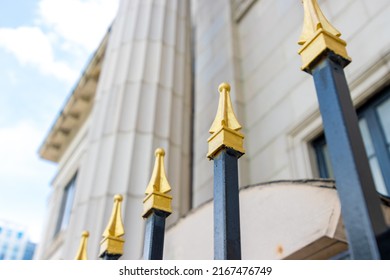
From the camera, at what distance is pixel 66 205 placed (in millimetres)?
13250

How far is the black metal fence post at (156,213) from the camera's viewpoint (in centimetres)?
209

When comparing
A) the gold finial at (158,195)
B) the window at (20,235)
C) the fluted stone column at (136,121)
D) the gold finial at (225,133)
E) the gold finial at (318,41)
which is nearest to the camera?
the gold finial at (318,41)

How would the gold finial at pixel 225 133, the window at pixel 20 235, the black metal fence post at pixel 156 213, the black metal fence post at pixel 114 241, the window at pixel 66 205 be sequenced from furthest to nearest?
the window at pixel 20 235 → the window at pixel 66 205 → the black metal fence post at pixel 114 241 → the black metal fence post at pixel 156 213 → the gold finial at pixel 225 133

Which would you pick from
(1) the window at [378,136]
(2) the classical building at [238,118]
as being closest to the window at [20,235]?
(2) the classical building at [238,118]

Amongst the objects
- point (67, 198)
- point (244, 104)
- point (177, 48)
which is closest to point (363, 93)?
point (244, 104)

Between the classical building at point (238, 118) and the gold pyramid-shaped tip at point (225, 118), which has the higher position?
the classical building at point (238, 118)

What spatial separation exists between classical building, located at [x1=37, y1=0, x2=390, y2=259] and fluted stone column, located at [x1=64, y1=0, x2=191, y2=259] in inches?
0.8

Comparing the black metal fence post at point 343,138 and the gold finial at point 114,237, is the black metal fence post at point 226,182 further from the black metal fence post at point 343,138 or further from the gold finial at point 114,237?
the gold finial at point 114,237

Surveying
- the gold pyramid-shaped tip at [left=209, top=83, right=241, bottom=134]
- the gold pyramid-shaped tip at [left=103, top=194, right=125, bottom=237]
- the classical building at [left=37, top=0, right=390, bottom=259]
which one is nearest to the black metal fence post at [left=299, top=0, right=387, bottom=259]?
the gold pyramid-shaped tip at [left=209, top=83, right=241, bottom=134]

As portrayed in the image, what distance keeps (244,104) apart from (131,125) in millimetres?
1945

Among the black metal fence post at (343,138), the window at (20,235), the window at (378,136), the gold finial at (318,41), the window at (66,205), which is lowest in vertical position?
the black metal fence post at (343,138)

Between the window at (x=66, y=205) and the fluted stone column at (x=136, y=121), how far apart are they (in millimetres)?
5758
